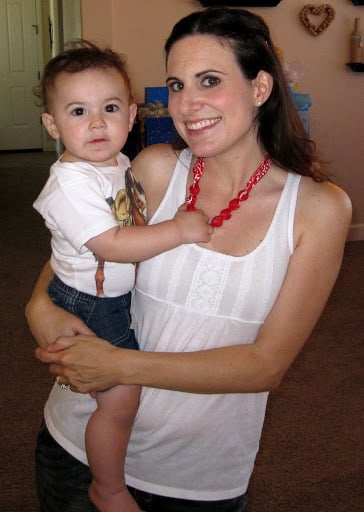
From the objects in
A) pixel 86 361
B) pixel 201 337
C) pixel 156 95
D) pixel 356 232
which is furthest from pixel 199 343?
pixel 356 232

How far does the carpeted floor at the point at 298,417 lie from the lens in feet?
6.84

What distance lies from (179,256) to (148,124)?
211 centimetres

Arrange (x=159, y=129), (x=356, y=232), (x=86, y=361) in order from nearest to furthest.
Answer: (x=86, y=361) < (x=159, y=129) < (x=356, y=232)

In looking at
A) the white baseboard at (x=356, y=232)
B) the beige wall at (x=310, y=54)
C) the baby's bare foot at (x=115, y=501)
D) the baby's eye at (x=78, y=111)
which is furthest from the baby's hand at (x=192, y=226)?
the white baseboard at (x=356, y=232)

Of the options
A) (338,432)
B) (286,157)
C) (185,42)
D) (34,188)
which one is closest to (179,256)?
(286,157)

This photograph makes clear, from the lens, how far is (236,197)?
4.49 ft

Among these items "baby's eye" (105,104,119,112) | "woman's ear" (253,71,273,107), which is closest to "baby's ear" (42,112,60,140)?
"baby's eye" (105,104,119,112)

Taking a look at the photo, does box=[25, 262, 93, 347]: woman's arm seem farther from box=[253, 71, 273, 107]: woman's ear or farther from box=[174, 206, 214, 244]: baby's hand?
box=[253, 71, 273, 107]: woman's ear

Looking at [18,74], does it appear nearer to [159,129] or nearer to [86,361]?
[159,129]

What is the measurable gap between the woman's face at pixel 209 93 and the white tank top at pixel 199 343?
179 millimetres

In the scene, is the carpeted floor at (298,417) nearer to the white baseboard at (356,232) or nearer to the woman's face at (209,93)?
the white baseboard at (356,232)

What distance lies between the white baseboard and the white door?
585cm

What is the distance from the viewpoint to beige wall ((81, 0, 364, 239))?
13.5ft

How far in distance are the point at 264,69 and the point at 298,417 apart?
162cm
